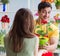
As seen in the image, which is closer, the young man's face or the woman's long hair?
the woman's long hair

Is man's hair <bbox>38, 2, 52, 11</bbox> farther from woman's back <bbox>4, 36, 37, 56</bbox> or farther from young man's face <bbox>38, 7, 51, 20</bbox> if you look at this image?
woman's back <bbox>4, 36, 37, 56</bbox>

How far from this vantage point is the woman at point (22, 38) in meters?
1.63

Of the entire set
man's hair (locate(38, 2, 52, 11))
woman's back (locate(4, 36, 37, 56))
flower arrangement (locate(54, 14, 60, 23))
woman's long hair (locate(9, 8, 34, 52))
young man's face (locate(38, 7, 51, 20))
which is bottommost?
woman's back (locate(4, 36, 37, 56))

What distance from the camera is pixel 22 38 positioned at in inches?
64.6

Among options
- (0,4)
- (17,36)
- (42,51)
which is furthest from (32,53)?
(0,4)

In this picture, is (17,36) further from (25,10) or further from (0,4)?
(0,4)

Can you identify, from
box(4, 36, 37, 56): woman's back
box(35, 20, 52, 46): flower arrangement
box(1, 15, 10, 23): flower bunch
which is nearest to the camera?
box(4, 36, 37, 56): woman's back

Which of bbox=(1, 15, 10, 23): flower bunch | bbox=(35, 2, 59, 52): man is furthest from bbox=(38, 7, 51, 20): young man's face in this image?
bbox=(1, 15, 10, 23): flower bunch

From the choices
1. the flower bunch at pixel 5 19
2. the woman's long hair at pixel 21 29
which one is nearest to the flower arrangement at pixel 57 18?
the flower bunch at pixel 5 19

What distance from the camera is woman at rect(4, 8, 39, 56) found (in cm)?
163

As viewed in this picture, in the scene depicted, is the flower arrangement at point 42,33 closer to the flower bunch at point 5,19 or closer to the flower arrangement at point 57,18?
the flower arrangement at point 57,18

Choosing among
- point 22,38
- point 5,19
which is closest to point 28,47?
point 22,38

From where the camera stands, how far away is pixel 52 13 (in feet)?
7.54

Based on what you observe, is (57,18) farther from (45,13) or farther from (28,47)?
(28,47)
